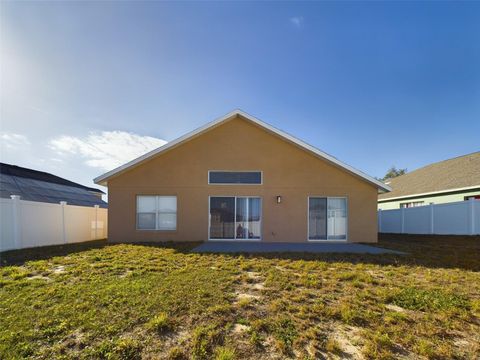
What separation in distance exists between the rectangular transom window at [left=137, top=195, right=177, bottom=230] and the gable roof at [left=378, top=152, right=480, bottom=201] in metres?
16.0

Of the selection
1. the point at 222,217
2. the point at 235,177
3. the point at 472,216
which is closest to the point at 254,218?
the point at 222,217

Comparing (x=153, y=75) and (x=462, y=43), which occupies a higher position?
(x=462, y=43)

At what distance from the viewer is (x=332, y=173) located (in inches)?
428

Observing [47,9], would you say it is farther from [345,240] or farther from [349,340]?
[345,240]

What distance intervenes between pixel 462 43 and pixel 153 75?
13.5 metres

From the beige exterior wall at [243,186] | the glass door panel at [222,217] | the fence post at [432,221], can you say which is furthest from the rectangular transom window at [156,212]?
the fence post at [432,221]

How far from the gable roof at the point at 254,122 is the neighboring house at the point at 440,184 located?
7.10 m

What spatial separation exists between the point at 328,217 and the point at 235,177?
454 centimetres

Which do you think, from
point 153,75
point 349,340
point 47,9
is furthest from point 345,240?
point 47,9

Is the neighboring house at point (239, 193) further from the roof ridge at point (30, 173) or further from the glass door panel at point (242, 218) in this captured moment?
the roof ridge at point (30, 173)

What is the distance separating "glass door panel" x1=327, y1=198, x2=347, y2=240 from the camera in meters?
10.9

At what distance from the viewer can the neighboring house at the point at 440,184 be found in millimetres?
14060

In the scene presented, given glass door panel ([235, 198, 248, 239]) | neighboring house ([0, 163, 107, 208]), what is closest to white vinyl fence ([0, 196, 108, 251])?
neighboring house ([0, 163, 107, 208])

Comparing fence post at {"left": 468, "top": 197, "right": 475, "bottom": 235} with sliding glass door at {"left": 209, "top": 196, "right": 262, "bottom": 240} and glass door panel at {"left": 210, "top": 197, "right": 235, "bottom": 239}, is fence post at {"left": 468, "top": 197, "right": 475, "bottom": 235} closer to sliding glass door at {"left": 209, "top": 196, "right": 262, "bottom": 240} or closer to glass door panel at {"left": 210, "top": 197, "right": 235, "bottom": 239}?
sliding glass door at {"left": 209, "top": 196, "right": 262, "bottom": 240}
